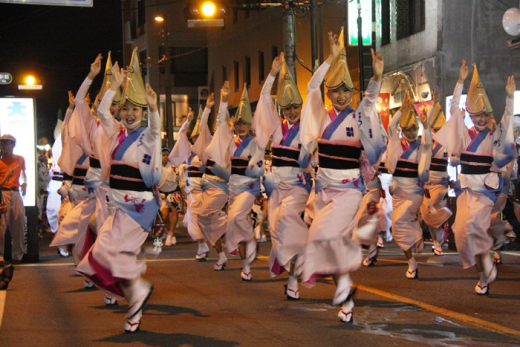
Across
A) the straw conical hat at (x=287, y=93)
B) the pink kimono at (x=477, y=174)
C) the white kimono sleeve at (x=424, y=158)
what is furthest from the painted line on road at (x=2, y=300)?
the white kimono sleeve at (x=424, y=158)

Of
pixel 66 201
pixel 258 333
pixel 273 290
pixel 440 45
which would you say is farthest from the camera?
pixel 440 45

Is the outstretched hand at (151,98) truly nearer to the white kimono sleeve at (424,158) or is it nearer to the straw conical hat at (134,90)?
the straw conical hat at (134,90)

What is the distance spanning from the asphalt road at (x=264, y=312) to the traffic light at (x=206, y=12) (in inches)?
277

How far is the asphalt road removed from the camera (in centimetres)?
651

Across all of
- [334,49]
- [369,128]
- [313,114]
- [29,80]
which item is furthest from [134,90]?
[29,80]

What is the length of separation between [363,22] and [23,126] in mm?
12432

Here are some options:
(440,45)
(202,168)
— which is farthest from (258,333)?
(440,45)

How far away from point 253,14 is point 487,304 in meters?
29.7

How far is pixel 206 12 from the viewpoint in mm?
16438

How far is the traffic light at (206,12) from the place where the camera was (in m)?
16.4

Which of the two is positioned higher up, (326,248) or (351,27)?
(351,27)

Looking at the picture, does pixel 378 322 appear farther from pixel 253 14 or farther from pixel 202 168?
pixel 253 14

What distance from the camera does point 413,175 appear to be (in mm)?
11062

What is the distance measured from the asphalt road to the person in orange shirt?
1370 mm
